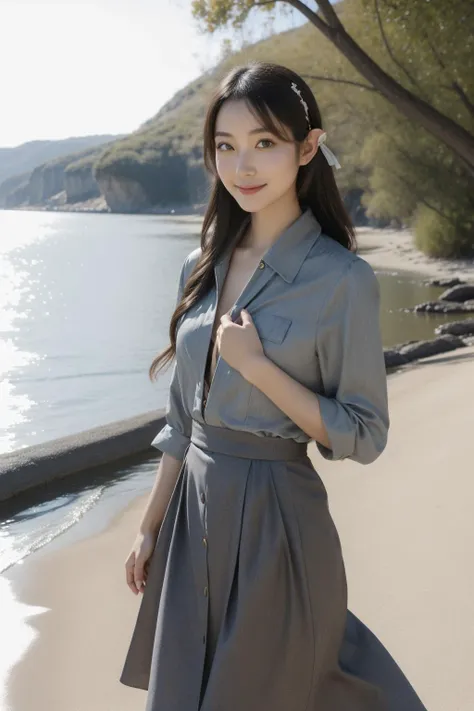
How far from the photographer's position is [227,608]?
5.83 ft

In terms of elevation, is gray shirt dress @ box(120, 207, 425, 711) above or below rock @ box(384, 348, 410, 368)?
above

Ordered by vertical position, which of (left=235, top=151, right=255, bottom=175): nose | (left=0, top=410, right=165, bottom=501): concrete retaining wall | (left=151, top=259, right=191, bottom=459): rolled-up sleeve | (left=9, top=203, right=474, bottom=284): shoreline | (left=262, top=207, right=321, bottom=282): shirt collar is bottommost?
(left=9, top=203, right=474, bottom=284): shoreline

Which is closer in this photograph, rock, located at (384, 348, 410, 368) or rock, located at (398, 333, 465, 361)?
rock, located at (384, 348, 410, 368)

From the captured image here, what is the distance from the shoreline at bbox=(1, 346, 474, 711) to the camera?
133 inches

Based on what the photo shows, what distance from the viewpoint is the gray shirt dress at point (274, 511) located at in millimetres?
1746

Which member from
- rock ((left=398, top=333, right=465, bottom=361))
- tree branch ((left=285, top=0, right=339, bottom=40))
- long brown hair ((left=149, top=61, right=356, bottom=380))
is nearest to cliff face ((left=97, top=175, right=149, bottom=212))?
tree branch ((left=285, top=0, right=339, bottom=40))

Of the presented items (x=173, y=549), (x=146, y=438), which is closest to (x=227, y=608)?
(x=173, y=549)

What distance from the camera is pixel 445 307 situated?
1747 cm

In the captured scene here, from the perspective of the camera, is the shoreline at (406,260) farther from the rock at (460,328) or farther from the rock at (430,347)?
the rock at (430,347)

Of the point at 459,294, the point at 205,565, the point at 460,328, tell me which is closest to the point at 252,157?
the point at 205,565

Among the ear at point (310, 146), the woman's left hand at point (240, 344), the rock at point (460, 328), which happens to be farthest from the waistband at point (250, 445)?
the rock at point (460, 328)

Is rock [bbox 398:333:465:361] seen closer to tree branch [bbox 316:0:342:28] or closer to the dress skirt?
tree branch [bbox 316:0:342:28]

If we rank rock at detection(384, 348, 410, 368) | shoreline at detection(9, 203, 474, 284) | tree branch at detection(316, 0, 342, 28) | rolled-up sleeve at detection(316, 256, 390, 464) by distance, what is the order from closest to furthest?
rolled-up sleeve at detection(316, 256, 390, 464) < rock at detection(384, 348, 410, 368) < tree branch at detection(316, 0, 342, 28) < shoreline at detection(9, 203, 474, 284)

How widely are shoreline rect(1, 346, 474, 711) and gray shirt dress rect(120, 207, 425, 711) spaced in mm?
1390
